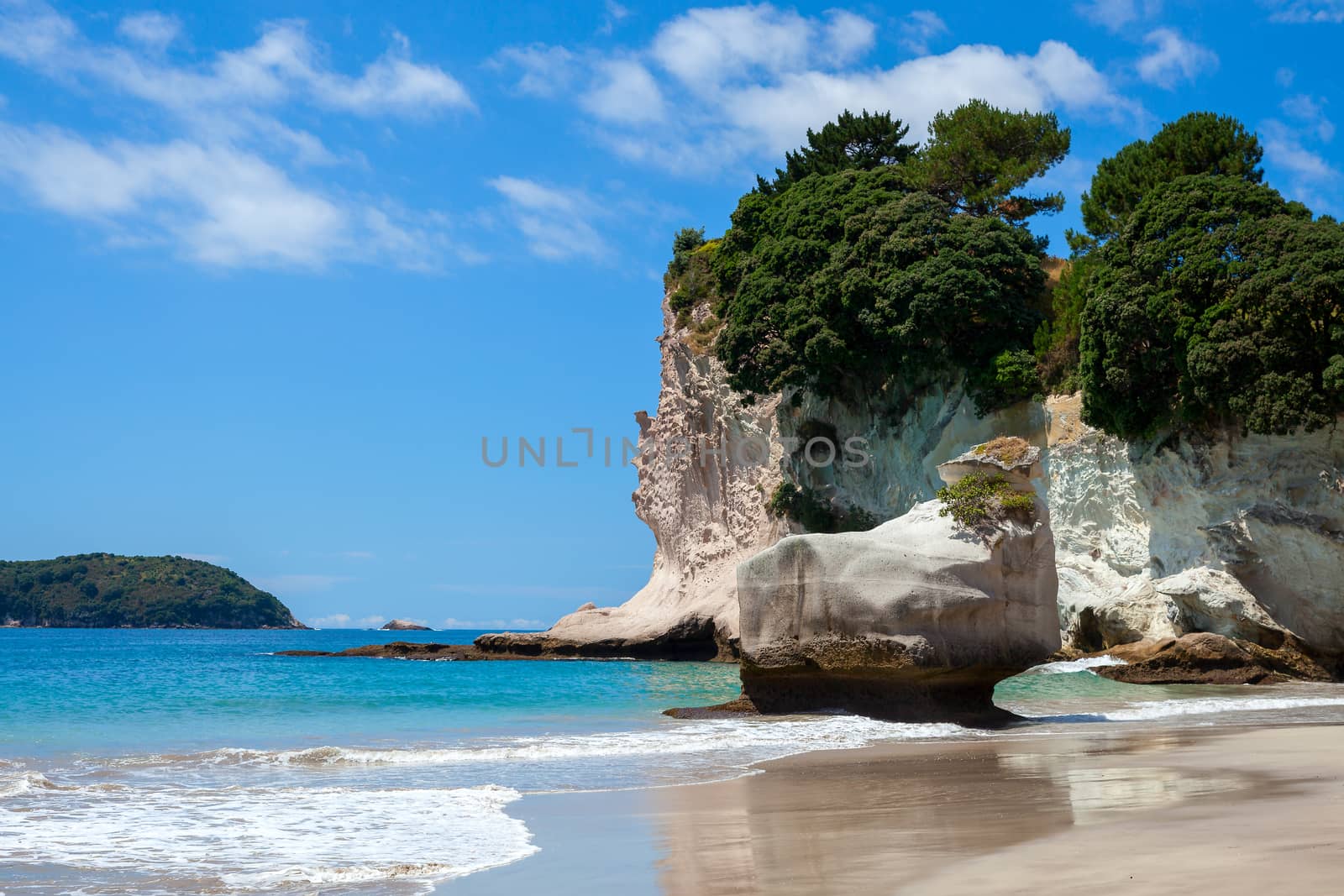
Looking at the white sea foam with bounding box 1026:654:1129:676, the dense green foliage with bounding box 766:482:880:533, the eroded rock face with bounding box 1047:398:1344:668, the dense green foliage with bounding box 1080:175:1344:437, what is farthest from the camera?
the dense green foliage with bounding box 766:482:880:533

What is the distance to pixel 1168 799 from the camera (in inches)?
352

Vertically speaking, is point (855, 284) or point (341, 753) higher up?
point (855, 284)

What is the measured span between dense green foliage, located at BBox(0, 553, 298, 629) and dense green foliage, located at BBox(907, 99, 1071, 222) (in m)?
106

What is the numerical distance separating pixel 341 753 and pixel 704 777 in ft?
16.5

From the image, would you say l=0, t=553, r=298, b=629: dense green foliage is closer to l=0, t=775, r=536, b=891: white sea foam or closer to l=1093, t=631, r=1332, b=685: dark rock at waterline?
l=1093, t=631, r=1332, b=685: dark rock at waterline

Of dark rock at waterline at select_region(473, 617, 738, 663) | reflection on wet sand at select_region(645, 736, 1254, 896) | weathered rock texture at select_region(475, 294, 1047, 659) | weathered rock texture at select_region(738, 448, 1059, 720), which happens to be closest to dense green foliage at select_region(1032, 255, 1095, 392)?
weathered rock texture at select_region(475, 294, 1047, 659)

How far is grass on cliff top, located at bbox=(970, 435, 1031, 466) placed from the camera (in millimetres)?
18203

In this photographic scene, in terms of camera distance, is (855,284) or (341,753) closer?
(341,753)

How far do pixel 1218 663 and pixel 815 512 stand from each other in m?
17.3

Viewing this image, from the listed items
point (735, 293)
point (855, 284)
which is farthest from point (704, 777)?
point (735, 293)

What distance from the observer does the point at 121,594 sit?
404ft

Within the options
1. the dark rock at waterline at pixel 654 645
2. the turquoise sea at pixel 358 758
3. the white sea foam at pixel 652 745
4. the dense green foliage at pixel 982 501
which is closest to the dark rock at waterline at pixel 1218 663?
the turquoise sea at pixel 358 758

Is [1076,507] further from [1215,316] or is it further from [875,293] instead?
[875,293]

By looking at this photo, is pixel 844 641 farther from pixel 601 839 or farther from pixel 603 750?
pixel 601 839
